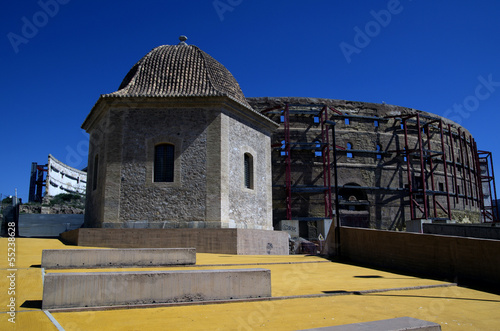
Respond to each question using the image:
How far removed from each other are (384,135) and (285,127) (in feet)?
30.4

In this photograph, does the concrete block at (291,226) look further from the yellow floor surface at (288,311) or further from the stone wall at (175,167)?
the yellow floor surface at (288,311)

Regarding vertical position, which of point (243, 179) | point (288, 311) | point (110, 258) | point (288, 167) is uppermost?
point (288, 167)

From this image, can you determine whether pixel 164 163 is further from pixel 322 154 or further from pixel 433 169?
pixel 433 169

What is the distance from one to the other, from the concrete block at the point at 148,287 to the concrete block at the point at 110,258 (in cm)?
308

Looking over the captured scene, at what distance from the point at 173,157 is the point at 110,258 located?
7111mm

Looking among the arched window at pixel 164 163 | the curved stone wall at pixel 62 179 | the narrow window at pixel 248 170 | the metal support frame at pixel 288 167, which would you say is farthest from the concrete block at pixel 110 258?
the curved stone wall at pixel 62 179

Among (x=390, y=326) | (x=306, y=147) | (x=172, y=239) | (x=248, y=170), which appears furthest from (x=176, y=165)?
(x=306, y=147)

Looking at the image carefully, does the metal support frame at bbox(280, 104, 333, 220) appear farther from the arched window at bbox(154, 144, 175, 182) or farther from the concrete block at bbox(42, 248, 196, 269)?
the concrete block at bbox(42, 248, 196, 269)

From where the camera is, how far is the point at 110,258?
7965 millimetres

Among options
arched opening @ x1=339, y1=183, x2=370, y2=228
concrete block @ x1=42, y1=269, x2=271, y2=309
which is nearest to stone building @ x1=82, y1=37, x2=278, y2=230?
concrete block @ x1=42, y1=269, x2=271, y2=309

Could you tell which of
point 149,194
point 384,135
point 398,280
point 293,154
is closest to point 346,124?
point 384,135

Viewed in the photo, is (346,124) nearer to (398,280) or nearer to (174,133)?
(174,133)

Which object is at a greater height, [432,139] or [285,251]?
[432,139]

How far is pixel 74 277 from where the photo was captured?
188 inches
